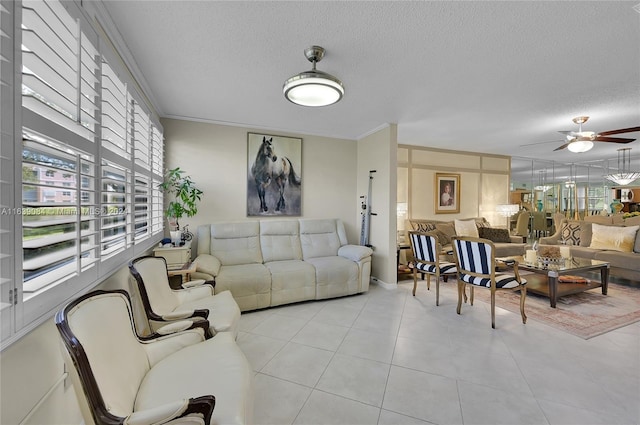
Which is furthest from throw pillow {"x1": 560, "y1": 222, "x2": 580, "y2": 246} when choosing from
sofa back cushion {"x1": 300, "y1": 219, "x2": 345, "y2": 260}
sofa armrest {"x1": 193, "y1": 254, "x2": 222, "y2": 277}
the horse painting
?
sofa armrest {"x1": 193, "y1": 254, "x2": 222, "y2": 277}

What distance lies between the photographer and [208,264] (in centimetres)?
324

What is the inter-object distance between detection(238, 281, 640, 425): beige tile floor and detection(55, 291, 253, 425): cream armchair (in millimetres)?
580

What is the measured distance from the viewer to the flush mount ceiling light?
2.10 m

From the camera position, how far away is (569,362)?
2.21 meters

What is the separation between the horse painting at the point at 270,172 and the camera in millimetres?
4270

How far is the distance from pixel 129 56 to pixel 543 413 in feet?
13.4

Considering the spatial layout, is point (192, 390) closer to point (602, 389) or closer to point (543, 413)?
point (543, 413)

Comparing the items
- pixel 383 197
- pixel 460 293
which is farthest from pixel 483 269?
pixel 383 197

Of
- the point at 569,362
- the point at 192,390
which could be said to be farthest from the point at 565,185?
the point at 192,390

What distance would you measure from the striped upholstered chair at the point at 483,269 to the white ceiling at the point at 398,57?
1.75 meters

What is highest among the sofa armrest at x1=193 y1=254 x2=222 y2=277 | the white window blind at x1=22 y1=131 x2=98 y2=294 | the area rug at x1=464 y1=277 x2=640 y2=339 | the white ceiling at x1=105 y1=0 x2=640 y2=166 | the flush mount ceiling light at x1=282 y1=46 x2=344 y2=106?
the white ceiling at x1=105 y1=0 x2=640 y2=166

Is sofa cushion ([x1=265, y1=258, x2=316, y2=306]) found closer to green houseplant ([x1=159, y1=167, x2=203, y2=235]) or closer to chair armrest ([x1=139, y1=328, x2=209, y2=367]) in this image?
green houseplant ([x1=159, y1=167, x2=203, y2=235])

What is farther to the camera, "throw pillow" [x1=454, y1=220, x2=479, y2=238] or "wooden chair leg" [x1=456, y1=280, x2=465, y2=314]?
"throw pillow" [x1=454, y1=220, x2=479, y2=238]

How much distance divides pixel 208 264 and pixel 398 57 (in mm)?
3030
